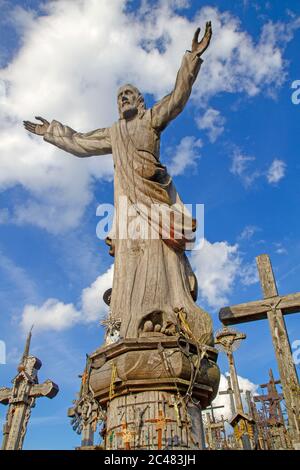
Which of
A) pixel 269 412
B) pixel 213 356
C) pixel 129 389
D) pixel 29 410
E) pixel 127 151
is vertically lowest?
pixel 129 389

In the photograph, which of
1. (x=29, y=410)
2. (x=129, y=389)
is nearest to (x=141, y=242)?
(x=129, y=389)

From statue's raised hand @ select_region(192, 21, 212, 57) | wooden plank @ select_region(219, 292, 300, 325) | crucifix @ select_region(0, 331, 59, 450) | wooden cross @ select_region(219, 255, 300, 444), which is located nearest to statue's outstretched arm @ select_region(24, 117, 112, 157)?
statue's raised hand @ select_region(192, 21, 212, 57)

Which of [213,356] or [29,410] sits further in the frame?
[29,410]

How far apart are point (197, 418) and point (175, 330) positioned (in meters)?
1.08

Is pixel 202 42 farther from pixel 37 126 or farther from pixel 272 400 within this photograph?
pixel 272 400

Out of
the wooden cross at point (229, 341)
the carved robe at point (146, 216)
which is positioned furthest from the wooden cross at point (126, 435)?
the wooden cross at point (229, 341)

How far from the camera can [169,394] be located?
5219 mm

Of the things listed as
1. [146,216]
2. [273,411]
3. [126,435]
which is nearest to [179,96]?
[146,216]

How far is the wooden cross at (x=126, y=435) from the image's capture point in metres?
4.71

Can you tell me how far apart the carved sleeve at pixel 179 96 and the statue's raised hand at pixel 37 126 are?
2.45m

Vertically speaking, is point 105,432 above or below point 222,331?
below

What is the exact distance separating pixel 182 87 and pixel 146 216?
2479mm
